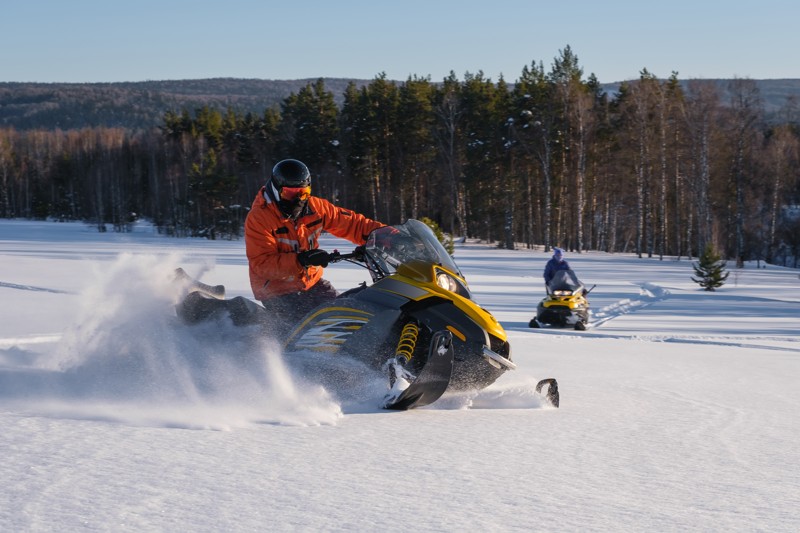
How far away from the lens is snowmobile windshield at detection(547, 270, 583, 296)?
15020 millimetres

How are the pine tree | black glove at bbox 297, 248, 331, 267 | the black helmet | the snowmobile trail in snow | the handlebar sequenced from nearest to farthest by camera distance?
black glove at bbox 297, 248, 331, 267 → the handlebar → the black helmet → the snowmobile trail in snow → the pine tree

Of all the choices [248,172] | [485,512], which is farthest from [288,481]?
[248,172]

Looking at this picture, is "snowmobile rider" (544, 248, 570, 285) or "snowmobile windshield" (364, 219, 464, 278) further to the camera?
"snowmobile rider" (544, 248, 570, 285)

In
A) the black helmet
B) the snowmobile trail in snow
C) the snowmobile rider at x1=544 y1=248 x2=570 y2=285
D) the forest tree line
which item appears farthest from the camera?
the forest tree line

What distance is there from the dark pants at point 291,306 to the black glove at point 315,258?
0.98 feet

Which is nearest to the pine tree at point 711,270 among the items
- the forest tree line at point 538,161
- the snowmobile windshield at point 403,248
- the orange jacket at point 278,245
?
the forest tree line at point 538,161

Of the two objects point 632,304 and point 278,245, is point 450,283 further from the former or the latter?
point 632,304

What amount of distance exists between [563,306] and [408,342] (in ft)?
33.4

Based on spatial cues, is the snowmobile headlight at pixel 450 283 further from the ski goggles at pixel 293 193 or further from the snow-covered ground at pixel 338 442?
the ski goggles at pixel 293 193

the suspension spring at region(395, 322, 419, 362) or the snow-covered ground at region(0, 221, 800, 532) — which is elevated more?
the suspension spring at region(395, 322, 419, 362)

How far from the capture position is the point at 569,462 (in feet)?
12.1

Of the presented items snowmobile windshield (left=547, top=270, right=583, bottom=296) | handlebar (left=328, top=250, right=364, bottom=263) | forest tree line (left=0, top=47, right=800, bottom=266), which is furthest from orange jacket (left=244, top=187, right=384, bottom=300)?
forest tree line (left=0, top=47, right=800, bottom=266)

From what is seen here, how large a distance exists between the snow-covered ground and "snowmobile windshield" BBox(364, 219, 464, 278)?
92cm

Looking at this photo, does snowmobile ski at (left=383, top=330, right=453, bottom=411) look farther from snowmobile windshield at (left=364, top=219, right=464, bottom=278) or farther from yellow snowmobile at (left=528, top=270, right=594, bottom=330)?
yellow snowmobile at (left=528, top=270, right=594, bottom=330)
